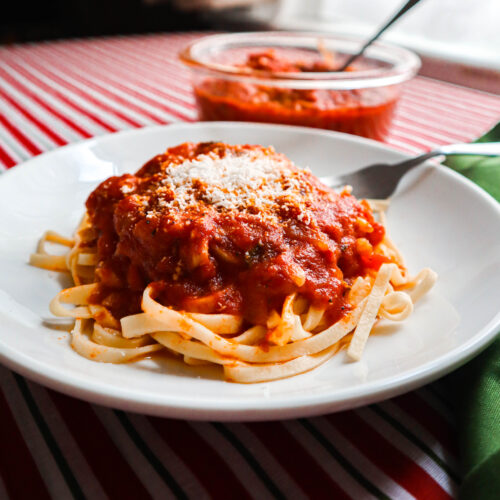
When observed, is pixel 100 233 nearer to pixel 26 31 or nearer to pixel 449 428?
pixel 449 428

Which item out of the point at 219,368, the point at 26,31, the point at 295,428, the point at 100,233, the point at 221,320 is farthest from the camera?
the point at 26,31

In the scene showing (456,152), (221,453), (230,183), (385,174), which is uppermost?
(230,183)

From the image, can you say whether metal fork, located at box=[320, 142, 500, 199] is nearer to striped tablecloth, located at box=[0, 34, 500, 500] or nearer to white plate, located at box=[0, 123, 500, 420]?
white plate, located at box=[0, 123, 500, 420]

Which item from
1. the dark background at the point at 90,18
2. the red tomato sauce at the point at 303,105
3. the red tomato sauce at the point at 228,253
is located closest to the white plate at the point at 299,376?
the red tomato sauce at the point at 228,253

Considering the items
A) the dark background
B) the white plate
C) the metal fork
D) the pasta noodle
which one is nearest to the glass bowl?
the white plate

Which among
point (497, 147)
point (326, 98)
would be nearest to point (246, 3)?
point (326, 98)

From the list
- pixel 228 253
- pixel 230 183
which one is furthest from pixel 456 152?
pixel 228 253

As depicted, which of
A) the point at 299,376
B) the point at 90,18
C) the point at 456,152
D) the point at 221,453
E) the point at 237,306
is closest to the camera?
the point at 221,453

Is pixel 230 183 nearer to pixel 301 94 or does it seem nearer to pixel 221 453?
pixel 221 453
